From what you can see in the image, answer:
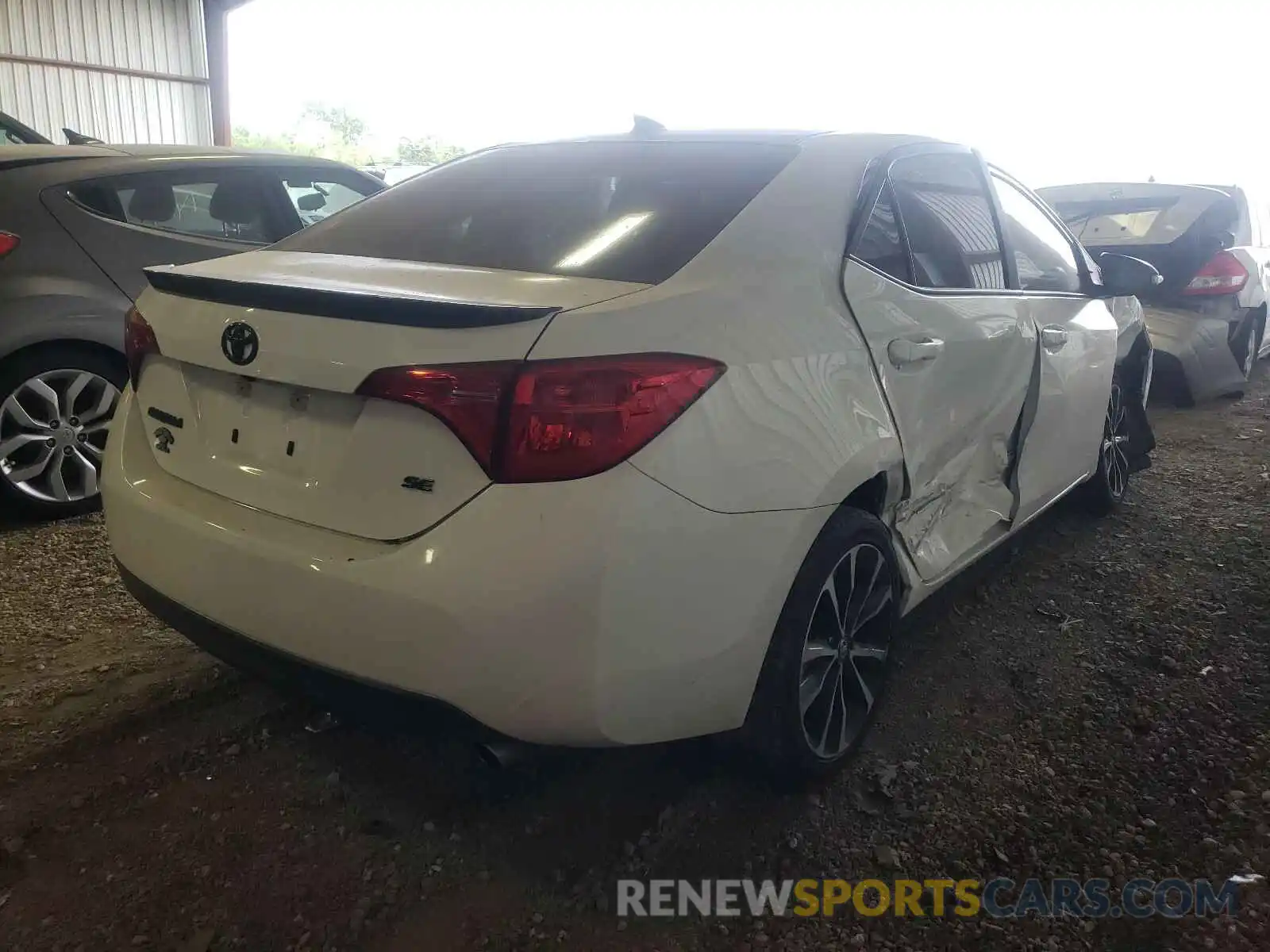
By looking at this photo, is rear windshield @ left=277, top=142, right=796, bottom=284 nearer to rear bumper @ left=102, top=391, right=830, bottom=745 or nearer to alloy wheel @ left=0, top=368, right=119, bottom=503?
rear bumper @ left=102, top=391, right=830, bottom=745

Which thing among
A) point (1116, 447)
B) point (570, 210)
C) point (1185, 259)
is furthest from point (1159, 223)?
point (570, 210)

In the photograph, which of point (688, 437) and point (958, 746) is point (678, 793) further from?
point (688, 437)

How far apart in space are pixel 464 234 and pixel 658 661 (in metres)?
1.03

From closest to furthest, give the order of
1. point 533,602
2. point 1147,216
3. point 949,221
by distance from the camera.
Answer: point 533,602
point 949,221
point 1147,216

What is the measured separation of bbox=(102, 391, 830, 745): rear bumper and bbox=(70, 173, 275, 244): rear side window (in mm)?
2620

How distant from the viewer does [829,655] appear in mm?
2100

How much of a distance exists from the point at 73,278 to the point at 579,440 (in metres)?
2.97

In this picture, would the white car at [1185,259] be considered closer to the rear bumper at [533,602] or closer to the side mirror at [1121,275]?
the side mirror at [1121,275]

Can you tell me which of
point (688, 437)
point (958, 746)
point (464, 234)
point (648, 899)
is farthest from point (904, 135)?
point (648, 899)

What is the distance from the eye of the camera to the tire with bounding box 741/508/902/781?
1.90 m

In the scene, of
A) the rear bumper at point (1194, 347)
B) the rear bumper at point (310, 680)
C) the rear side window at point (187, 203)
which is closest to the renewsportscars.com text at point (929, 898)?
the rear bumper at point (310, 680)

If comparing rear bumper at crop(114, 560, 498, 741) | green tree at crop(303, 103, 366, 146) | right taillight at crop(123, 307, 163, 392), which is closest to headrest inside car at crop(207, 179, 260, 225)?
right taillight at crop(123, 307, 163, 392)

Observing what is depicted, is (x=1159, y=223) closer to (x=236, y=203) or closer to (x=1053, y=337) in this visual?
(x=1053, y=337)

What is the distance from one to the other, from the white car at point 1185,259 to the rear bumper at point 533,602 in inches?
193
